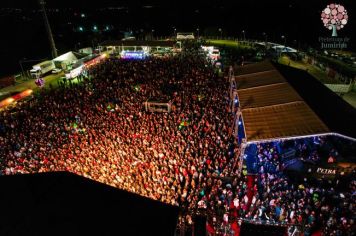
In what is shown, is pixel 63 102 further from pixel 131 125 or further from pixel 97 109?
pixel 131 125

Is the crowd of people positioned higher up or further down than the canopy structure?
further down

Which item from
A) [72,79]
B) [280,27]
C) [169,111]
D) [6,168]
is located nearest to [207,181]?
[169,111]

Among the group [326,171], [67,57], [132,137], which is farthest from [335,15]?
[67,57]

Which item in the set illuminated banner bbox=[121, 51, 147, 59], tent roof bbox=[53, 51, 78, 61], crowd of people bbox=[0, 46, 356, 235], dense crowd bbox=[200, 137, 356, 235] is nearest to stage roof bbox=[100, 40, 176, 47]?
illuminated banner bbox=[121, 51, 147, 59]

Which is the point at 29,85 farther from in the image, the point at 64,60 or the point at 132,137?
the point at 132,137

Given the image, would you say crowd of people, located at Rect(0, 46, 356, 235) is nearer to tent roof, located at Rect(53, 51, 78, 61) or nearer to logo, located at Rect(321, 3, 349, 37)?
logo, located at Rect(321, 3, 349, 37)

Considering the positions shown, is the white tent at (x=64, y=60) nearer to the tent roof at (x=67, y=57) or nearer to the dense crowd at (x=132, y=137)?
the tent roof at (x=67, y=57)

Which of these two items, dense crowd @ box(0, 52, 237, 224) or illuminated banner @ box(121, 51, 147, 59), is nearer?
dense crowd @ box(0, 52, 237, 224)
